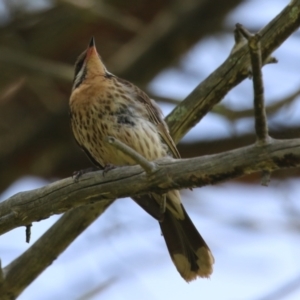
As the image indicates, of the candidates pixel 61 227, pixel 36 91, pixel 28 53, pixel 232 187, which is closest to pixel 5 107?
pixel 36 91

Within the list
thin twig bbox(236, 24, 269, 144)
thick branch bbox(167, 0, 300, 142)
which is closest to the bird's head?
thick branch bbox(167, 0, 300, 142)

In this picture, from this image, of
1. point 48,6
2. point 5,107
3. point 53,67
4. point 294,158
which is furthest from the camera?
point 5,107

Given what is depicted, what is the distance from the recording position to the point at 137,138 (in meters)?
4.68

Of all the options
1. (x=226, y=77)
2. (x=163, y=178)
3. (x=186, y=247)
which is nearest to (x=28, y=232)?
(x=163, y=178)

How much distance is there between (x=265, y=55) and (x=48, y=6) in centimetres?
306

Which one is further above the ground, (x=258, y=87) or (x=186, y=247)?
(x=186, y=247)

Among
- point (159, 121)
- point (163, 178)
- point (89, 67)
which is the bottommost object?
point (163, 178)

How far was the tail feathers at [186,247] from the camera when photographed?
4668mm

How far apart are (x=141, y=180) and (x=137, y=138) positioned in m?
1.15

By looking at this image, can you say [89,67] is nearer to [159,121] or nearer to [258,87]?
[159,121]

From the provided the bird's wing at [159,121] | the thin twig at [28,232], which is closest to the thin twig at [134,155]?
the thin twig at [28,232]

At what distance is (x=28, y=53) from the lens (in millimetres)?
6773

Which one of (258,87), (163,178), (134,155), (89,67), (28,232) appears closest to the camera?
(258,87)

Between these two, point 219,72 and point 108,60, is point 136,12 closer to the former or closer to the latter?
point 108,60
